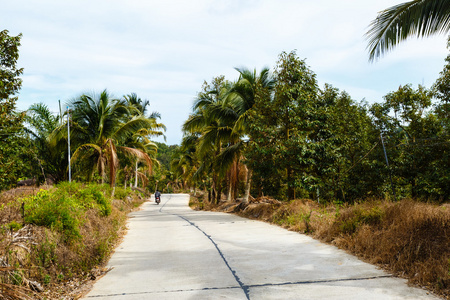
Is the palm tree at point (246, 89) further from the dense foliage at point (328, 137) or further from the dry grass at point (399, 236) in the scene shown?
the dry grass at point (399, 236)

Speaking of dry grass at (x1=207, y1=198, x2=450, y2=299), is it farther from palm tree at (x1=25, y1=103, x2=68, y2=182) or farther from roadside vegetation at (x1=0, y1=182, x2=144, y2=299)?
palm tree at (x1=25, y1=103, x2=68, y2=182)

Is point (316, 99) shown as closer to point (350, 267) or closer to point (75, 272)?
point (350, 267)

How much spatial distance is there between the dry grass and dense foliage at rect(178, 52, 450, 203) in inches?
144

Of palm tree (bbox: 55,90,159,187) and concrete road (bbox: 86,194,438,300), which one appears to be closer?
concrete road (bbox: 86,194,438,300)

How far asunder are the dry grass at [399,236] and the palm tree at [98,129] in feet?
35.6

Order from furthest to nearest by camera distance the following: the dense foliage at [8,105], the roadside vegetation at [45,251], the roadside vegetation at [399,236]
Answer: the dense foliage at [8,105]
the roadside vegetation at [399,236]
the roadside vegetation at [45,251]

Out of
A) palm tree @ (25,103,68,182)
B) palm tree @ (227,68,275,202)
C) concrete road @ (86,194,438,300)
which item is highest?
palm tree @ (227,68,275,202)

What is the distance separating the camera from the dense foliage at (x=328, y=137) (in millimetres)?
13797

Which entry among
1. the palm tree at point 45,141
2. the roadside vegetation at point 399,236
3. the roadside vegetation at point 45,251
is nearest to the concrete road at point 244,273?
the roadside vegetation at point 399,236

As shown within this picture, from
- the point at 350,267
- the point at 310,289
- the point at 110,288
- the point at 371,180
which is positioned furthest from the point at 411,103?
the point at 110,288

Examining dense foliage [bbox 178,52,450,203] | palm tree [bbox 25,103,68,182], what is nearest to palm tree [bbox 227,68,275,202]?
dense foliage [bbox 178,52,450,203]

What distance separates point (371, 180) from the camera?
1720cm

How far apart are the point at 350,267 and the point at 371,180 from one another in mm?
12705

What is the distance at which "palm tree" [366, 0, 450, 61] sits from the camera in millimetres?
5883
